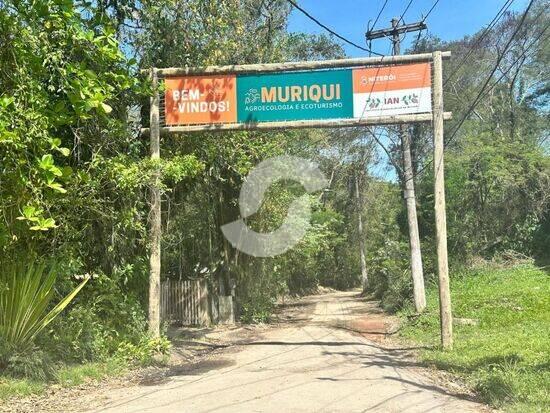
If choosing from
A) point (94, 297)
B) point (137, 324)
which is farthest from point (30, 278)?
point (137, 324)

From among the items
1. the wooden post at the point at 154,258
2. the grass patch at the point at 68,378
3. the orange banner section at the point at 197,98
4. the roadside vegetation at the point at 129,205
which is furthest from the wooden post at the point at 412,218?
the grass patch at the point at 68,378

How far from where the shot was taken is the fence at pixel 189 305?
18000mm

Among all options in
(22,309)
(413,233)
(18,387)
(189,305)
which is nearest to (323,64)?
(22,309)

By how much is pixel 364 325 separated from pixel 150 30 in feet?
34.2

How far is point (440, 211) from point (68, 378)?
7067 millimetres

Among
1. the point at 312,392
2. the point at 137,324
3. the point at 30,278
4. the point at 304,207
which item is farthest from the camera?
the point at 304,207

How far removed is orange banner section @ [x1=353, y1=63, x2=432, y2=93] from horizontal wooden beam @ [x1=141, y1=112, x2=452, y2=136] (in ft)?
1.86

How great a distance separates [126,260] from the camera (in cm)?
1089

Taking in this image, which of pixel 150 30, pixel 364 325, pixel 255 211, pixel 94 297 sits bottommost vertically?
pixel 364 325

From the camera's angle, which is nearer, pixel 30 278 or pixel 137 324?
pixel 30 278

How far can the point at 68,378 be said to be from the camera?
8.02 meters

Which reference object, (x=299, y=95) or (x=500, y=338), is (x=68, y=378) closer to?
(x=299, y=95)

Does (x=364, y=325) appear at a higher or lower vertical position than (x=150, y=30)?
lower

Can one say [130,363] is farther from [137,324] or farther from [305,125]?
[305,125]
